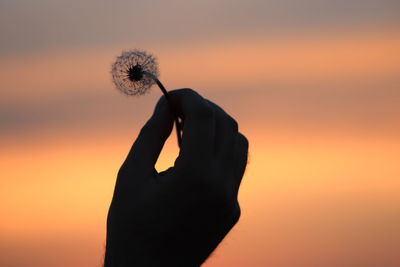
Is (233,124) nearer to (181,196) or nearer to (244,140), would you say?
(244,140)

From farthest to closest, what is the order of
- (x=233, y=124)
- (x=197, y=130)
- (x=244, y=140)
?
(x=244, y=140) → (x=233, y=124) → (x=197, y=130)

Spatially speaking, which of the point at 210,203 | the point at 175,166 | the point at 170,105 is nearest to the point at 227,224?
the point at 210,203

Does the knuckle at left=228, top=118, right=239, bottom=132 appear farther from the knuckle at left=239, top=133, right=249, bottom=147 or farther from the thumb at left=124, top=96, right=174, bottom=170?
the thumb at left=124, top=96, right=174, bottom=170

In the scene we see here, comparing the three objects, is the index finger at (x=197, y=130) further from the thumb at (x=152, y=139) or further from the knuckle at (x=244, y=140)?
the knuckle at (x=244, y=140)

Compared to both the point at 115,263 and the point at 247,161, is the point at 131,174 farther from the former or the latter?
the point at 247,161

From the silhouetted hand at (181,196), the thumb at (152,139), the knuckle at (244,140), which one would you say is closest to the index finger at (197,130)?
the silhouetted hand at (181,196)

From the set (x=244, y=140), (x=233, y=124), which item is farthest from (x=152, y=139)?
(x=244, y=140)
